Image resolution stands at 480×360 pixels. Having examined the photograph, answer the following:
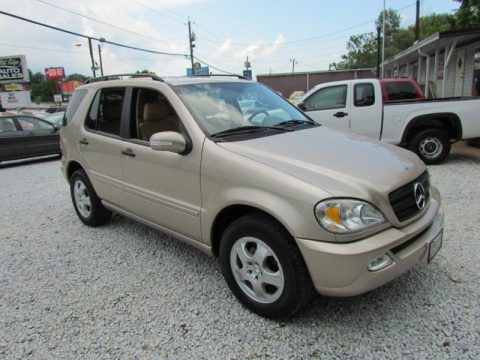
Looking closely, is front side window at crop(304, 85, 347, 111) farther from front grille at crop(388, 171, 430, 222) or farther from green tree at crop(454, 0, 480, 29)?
green tree at crop(454, 0, 480, 29)

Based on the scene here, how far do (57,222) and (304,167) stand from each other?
401cm

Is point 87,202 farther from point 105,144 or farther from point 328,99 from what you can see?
point 328,99

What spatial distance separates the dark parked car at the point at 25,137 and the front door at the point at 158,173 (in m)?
8.82

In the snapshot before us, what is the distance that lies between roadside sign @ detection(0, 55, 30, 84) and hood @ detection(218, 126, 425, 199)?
40.0 metres

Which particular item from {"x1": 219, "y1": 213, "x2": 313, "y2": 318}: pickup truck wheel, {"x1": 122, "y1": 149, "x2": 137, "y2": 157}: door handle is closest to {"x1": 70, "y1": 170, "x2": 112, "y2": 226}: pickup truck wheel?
{"x1": 122, "y1": 149, "x2": 137, "y2": 157}: door handle

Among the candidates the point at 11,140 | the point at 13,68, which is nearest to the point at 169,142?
the point at 11,140

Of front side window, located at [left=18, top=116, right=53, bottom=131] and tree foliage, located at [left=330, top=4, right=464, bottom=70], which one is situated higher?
tree foliage, located at [left=330, top=4, right=464, bottom=70]

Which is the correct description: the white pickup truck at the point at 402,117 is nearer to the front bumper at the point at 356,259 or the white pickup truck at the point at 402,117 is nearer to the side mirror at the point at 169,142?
the side mirror at the point at 169,142

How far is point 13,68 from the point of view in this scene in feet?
117

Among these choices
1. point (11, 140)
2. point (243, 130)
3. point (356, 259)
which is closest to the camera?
point (356, 259)

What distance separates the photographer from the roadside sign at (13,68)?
35156 mm

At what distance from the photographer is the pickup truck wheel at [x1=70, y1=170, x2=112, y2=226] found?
177 inches

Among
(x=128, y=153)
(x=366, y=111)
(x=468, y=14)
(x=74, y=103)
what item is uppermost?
(x=468, y=14)

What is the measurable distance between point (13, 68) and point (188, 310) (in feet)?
134
